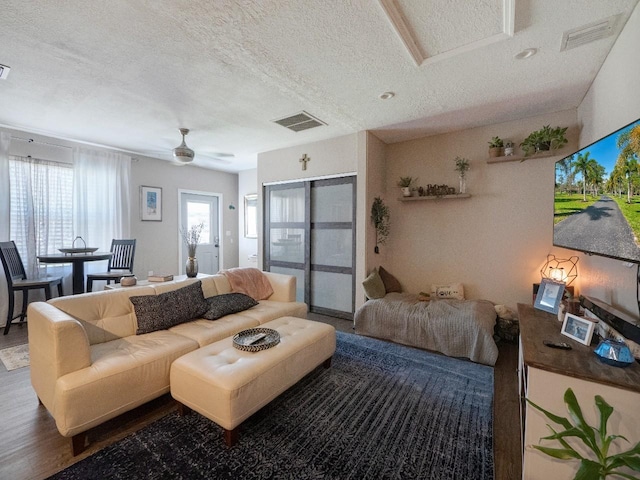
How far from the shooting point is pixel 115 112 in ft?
10.1

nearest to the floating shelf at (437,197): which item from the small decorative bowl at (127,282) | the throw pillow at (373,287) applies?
the throw pillow at (373,287)

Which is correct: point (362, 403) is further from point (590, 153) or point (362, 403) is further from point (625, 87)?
point (625, 87)

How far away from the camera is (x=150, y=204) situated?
16.1ft

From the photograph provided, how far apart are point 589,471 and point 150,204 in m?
5.73

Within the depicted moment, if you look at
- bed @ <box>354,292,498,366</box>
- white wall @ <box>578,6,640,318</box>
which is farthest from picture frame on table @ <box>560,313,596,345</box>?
bed @ <box>354,292,498,366</box>

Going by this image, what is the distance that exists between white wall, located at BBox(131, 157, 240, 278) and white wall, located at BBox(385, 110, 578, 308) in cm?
375

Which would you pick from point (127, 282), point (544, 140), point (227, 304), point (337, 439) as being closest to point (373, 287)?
point (227, 304)

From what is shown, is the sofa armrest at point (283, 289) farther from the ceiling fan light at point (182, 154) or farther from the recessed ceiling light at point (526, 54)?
the recessed ceiling light at point (526, 54)

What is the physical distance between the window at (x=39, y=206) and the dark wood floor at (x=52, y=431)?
1999 mm

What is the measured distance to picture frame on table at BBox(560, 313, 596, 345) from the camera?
4.80 ft

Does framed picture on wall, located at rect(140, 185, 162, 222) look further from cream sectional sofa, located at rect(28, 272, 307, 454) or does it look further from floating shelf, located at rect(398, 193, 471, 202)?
floating shelf, located at rect(398, 193, 471, 202)

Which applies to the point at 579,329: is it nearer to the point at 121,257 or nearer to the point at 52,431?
the point at 52,431

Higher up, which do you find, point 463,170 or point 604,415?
point 463,170

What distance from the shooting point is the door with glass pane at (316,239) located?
152 inches
